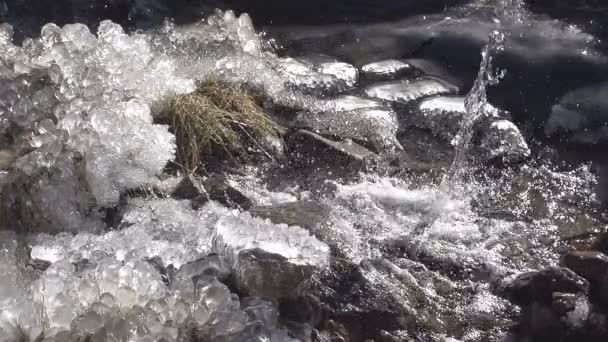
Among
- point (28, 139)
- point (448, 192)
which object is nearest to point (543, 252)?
point (448, 192)

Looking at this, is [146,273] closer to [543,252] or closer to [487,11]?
[543,252]

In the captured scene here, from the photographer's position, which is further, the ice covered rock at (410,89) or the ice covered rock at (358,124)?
the ice covered rock at (410,89)

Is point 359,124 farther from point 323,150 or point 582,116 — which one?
point 582,116

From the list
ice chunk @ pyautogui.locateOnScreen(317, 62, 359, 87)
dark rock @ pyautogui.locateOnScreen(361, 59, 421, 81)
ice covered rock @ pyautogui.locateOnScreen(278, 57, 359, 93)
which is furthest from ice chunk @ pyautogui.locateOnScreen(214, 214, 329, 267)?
dark rock @ pyautogui.locateOnScreen(361, 59, 421, 81)

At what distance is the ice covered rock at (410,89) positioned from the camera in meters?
5.23

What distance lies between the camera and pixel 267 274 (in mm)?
3262

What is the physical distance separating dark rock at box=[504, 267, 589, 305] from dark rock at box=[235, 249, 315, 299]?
1023mm

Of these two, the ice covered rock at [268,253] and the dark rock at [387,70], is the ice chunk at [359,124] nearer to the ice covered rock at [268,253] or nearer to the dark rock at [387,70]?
the dark rock at [387,70]

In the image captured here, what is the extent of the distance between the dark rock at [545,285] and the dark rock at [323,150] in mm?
1357

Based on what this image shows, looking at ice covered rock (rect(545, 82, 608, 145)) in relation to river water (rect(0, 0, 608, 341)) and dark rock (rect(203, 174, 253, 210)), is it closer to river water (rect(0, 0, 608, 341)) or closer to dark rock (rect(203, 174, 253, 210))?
river water (rect(0, 0, 608, 341))

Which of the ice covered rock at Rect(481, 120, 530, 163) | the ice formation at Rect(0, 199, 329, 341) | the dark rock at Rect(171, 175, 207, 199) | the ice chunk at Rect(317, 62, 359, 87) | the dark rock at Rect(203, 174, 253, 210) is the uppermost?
the ice covered rock at Rect(481, 120, 530, 163)

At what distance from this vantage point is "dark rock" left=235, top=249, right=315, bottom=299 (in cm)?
324

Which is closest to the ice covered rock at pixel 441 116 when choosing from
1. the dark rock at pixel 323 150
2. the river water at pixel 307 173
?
the river water at pixel 307 173

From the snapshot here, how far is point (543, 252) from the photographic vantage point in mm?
3842
